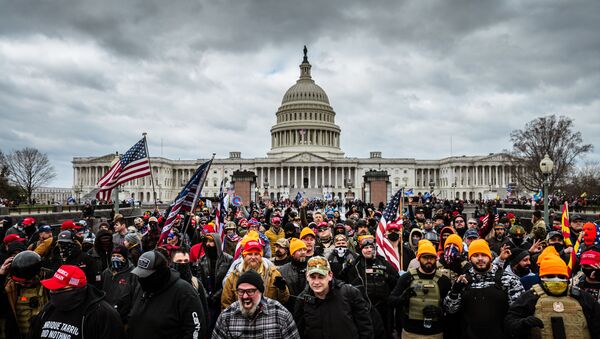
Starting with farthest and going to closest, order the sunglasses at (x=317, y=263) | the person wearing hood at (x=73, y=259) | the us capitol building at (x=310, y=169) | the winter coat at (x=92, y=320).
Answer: the us capitol building at (x=310, y=169) < the person wearing hood at (x=73, y=259) < the sunglasses at (x=317, y=263) < the winter coat at (x=92, y=320)

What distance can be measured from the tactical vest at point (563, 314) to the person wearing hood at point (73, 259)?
5.53 meters

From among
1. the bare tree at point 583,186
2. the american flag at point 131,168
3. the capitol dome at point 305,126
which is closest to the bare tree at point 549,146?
the bare tree at point 583,186

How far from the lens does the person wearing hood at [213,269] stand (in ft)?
23.4

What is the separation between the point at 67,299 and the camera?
413 centimetres

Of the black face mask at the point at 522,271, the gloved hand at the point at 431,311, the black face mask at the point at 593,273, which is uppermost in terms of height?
the black face mask at the point at 593,273

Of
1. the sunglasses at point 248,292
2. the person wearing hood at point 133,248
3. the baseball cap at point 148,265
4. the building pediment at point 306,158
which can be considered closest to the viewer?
the sunglasses at point 248,292

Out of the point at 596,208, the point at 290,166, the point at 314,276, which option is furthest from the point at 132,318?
the point at 290,166

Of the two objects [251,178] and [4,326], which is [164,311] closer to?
[4,326]

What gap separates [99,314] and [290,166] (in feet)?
353

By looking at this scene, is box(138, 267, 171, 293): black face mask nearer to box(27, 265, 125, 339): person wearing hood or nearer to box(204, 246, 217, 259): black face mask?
box(27, 265, 125, 339): person wearing hood

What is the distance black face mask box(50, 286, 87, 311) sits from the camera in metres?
4.12

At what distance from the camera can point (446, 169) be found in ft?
382

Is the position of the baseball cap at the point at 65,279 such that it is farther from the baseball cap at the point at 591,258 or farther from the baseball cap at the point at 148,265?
the baseball cap at the point at 591,258

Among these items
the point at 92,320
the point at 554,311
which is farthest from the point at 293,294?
the point at 554,311
